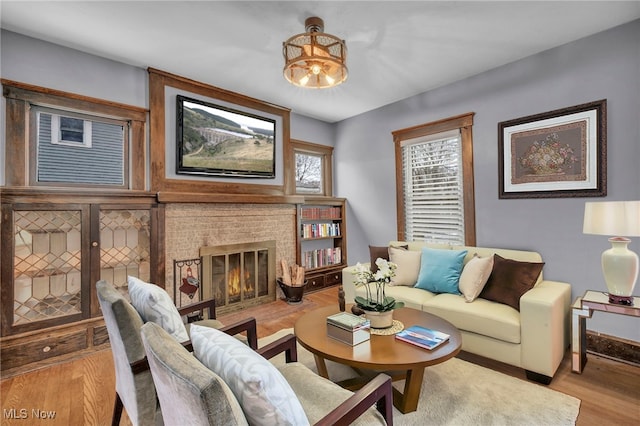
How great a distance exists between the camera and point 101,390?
2178mm

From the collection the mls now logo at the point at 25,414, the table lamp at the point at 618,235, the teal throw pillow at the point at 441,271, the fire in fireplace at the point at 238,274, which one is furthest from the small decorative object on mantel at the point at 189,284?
the table lamp at the point at 618,235

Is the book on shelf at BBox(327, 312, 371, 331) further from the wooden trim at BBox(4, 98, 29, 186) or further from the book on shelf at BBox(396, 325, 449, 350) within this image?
the wooden trim at BBox(4, 98, 29, 186)

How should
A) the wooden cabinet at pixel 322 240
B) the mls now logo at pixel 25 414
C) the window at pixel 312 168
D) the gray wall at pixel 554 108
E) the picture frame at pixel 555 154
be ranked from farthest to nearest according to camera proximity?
1. the window at pixel 312 168
2. the wooden cabinet at pixel 322 240
3. the picture frame at pixel 555 154
4. the gray wall at pixel 554 108
5. the mls now logo at pixel 25 414

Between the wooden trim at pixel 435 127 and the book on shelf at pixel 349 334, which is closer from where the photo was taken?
the book on shelf at pixel 349 334

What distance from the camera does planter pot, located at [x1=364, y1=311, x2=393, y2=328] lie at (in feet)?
6.77

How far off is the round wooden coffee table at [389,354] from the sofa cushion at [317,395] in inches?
11.1

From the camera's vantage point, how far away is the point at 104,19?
2.39 metres

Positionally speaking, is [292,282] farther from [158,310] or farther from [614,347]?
[614,347]

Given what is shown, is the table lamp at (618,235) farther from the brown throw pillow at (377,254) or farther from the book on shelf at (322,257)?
the book on shelf at (322,257)

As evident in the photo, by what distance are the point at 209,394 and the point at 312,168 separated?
14.9ft

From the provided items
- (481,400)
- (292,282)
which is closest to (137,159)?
(292,282)

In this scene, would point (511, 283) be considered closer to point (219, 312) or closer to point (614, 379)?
point (614, 379)

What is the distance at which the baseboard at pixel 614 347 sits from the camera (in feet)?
8.01

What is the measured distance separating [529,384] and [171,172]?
150 inches
